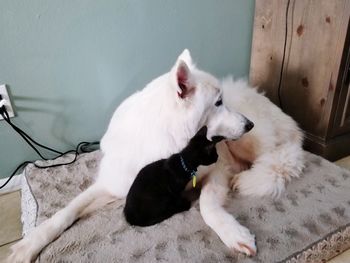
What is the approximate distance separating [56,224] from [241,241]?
0.71m

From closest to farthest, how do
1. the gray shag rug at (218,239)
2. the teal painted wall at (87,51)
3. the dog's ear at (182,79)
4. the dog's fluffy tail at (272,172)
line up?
the dog's ear at (182,79) → the gray shag rug at (218,239) → the dog's fluffy tail at (272,172) → the teal painted wall at (87,51)

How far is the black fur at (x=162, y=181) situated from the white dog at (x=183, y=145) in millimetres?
68

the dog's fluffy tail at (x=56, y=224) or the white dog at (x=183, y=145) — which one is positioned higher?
the white dog at (x=183, y=145)

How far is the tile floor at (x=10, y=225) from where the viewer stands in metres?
1.32

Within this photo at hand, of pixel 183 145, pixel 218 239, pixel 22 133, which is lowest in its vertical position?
pixel 218 239

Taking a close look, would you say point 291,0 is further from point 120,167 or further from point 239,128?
point 120,167

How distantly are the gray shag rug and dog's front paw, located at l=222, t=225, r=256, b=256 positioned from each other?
1.0 inches

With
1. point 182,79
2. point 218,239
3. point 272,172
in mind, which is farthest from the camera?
point 272,172

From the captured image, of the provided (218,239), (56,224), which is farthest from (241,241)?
(56,224)

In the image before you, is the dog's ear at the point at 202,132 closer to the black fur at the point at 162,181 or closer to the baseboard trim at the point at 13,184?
the black fur at the point at 162,181

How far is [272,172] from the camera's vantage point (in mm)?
1495

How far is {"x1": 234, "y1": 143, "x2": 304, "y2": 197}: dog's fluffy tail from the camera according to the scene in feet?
4.78

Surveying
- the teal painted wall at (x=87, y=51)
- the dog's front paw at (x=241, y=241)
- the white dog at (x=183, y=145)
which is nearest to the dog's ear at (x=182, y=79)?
the white dog at (x=183, y=145)

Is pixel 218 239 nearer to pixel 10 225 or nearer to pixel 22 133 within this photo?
pixel 10 225
